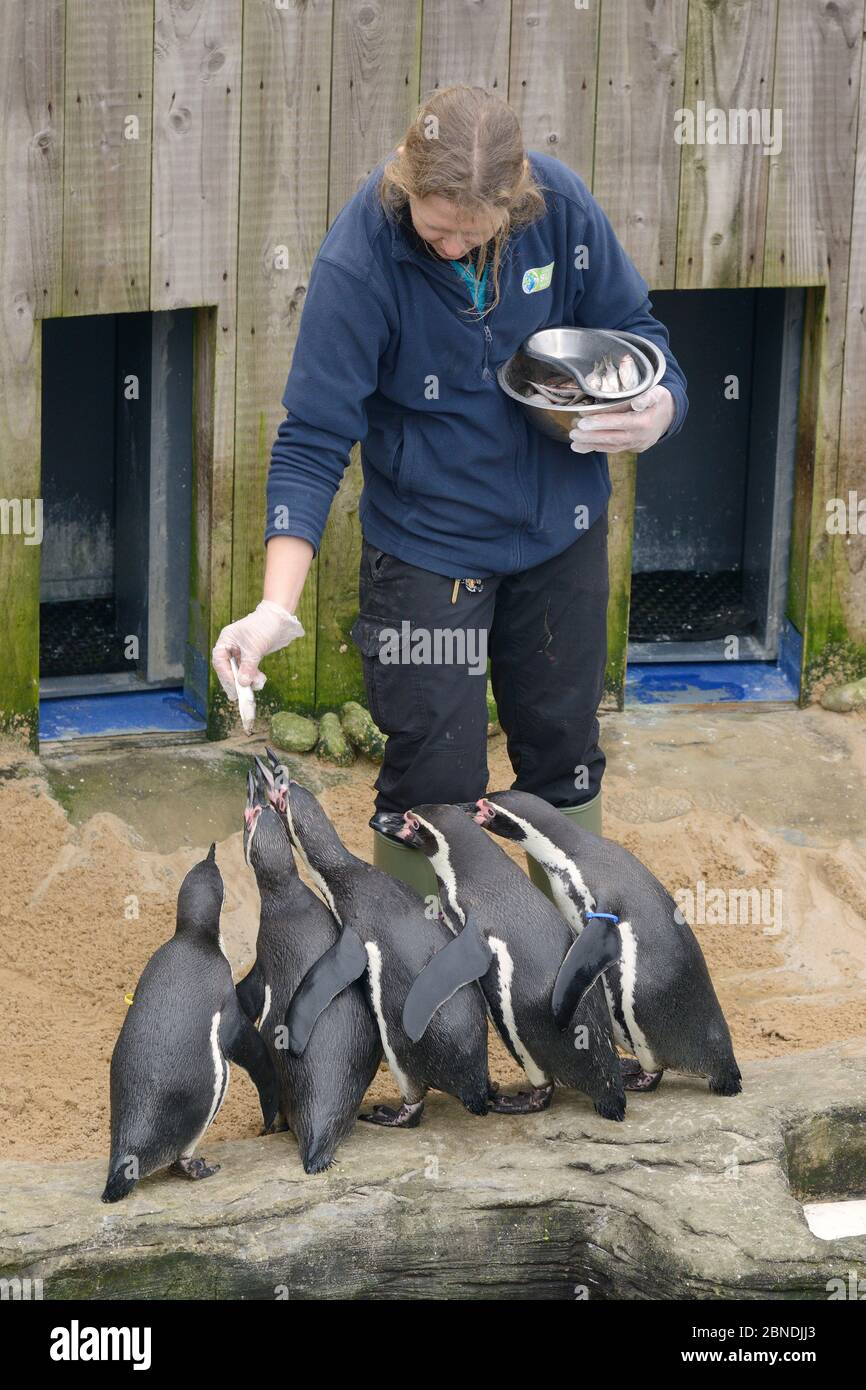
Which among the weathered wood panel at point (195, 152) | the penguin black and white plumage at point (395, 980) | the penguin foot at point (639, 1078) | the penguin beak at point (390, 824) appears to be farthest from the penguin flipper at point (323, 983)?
the weathered wood panel at point (195, 152)

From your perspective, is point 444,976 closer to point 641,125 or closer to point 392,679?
point 392,679

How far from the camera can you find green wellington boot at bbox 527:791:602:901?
5.05 m

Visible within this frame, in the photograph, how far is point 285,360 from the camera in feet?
21.4

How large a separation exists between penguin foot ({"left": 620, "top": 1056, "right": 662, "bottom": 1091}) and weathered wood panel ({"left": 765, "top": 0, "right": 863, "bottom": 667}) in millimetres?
3204

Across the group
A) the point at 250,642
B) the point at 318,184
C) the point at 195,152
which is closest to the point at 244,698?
the point at 250,642

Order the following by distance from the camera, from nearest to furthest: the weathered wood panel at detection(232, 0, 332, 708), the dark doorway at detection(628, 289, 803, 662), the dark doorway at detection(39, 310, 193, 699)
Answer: the weathered wood panel at detection(232, 0, 332, 708) < the dark doorway at detection(39, 310, 193, 699) < the dark doorway at detection(628, 289, 803, 662)

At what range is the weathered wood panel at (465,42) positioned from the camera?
21.0ft

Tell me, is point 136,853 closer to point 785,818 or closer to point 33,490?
point 33,490

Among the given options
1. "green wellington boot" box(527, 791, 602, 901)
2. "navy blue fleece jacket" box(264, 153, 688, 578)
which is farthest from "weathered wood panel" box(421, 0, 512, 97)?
"green wellington boot" box(527, 791, 602, 901)

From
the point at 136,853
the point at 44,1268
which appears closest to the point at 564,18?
the point at 136,853

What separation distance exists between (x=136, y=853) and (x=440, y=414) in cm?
212

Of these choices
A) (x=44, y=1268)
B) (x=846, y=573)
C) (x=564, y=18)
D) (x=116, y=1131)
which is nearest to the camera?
(x=44, y=1268)

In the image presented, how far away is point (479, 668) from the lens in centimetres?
478

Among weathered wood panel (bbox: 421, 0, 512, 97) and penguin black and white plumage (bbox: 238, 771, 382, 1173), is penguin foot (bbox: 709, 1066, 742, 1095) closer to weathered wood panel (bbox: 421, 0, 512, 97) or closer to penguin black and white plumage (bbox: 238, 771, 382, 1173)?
penguin black and white plumage (bbox: 238, 771, 382, 1173)
